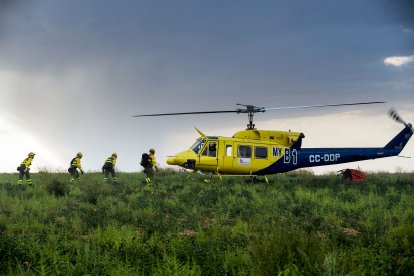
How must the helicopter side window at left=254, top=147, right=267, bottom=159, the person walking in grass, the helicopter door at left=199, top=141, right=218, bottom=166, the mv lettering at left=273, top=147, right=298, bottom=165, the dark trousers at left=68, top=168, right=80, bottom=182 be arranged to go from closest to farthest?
the helicopter door at left=199, top=141, right=218, bottom=166 → the helicopter side window at left=254, top=147, right=267, bottom=159 → the mv lettering at left=273, top=147, right=298, bottom=165 → the person walking in grass → the dark trousers at left=68, top=168, right=80, bottom=182

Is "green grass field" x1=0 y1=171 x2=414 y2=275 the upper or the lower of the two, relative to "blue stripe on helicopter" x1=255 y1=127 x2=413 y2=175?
lower

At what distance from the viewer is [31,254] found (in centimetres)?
674

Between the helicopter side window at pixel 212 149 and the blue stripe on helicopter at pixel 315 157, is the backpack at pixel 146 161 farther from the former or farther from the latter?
the blue stripe on helicopter at pixel 315 157

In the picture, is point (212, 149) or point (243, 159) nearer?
point (212, 149)

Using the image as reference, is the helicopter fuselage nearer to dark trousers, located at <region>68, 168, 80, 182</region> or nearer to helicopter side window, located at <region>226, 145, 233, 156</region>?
helicopter side window, located at <region>226, 145, 233, 156</region>

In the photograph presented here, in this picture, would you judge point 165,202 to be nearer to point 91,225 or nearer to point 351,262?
point 91,225

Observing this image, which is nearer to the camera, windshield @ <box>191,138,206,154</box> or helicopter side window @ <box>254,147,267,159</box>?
windshield @ <box>191,138,206,154</box>

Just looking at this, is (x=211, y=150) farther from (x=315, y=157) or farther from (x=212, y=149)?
(x=315, y=157)

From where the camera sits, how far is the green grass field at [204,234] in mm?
5664

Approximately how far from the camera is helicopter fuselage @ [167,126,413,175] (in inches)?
709

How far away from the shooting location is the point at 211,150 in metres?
18.1

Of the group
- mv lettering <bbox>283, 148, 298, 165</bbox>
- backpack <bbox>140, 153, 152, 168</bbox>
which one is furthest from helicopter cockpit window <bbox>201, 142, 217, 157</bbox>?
mv lettering <bbox>283, 148, 298, 165</bbox>

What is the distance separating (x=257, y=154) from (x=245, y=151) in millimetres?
601

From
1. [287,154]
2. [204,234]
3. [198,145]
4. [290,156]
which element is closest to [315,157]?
[290,156]
